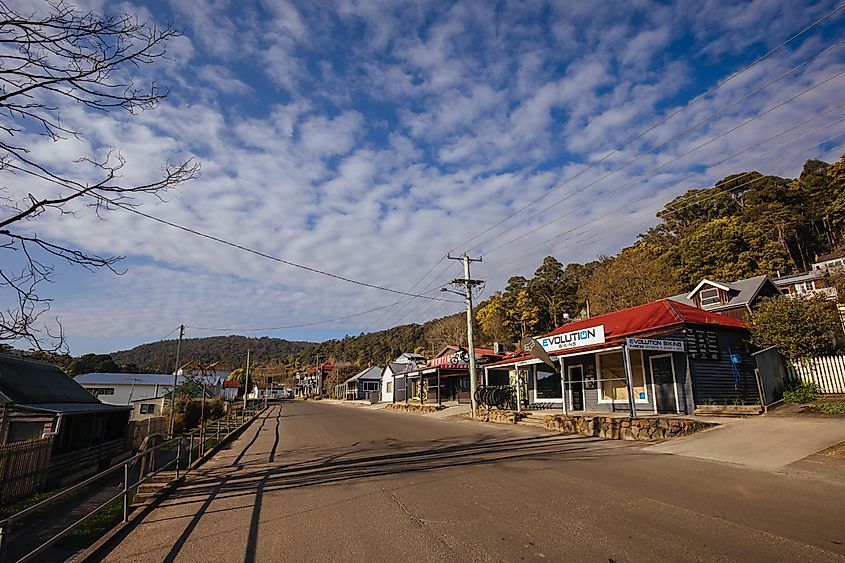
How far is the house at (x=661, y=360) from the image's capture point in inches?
658

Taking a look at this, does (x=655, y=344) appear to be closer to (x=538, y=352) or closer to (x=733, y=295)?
(x=538, y=352)

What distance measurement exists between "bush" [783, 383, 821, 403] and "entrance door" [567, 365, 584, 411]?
7655 millimetres

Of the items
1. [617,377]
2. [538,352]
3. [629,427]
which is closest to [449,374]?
[538,352]

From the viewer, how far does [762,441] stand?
1088cm

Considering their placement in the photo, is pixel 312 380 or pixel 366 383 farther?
pixel 312 380

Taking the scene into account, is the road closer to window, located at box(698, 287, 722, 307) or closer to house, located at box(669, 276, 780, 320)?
house, located at box(669, 276, 780, 320)

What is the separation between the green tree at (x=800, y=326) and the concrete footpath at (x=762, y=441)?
428 centimetres

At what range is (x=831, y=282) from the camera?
20688mm

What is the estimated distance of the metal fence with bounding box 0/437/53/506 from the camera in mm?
10453

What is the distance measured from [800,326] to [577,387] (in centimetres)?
909

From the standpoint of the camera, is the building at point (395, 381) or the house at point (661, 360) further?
the building at point (395, 381)

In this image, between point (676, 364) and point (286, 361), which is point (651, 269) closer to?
point (676, 364)

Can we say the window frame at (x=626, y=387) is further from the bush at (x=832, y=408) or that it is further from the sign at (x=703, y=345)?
the bush at (x=832, y=408)

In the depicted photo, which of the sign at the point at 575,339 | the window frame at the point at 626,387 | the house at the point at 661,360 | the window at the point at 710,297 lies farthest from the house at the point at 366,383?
the window frame at the point at 626,387
